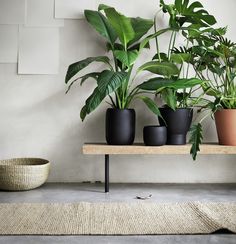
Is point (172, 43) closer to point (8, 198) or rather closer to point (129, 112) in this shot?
→ point (129, 112)

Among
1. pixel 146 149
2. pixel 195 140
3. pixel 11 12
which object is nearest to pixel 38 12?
Answer: pixel 11 12

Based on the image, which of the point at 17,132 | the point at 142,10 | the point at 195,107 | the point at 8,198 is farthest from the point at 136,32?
the point at 8,198

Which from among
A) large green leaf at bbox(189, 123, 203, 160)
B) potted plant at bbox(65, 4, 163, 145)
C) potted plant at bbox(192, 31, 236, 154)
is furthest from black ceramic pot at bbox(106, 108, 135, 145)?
potted plant at bbox(192, 31, 236, 154)

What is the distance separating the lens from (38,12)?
3189mm

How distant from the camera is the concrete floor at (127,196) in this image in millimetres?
1779

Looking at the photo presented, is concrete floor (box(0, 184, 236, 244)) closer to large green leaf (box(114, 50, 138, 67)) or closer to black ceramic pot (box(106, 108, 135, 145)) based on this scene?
black ceramic pot (box(106, 108, 135, 145))

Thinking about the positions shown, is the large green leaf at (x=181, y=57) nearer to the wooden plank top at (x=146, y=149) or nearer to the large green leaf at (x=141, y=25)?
the large green leaf at (x=141, y=25)

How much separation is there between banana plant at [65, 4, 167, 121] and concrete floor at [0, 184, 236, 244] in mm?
586

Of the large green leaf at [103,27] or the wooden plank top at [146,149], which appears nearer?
the wooden plank top at [146,149]

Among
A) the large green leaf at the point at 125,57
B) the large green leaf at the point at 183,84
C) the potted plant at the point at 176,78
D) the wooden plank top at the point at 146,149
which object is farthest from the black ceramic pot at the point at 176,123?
the large green leaf at the point at 125,57

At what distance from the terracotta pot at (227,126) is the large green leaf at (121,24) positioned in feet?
2.95

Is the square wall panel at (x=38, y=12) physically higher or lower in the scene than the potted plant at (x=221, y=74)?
higher

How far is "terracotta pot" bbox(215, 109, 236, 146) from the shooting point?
289 centimetres

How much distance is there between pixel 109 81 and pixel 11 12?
123 cm
